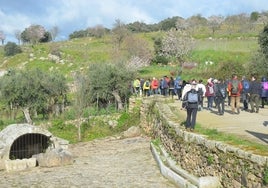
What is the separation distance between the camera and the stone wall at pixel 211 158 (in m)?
9.27

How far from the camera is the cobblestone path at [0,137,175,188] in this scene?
15.2 meters

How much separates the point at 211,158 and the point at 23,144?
15247 millimetres

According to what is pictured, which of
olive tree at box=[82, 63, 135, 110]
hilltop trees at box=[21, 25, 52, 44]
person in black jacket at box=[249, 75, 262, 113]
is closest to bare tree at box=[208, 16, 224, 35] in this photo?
hilltop trees at box=[21, 25, 52, 44]

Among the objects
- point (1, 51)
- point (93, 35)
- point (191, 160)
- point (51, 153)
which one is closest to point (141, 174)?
point (191, 160)

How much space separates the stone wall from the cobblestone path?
3.84 feet

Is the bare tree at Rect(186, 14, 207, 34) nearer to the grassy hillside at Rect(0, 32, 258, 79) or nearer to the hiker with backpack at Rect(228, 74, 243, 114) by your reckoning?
the grassy hillside at Rect(0, 32, 258, 79)

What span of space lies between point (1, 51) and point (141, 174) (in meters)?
77.6

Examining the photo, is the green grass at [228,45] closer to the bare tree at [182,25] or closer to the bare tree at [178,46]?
the bare tree at [178,46]

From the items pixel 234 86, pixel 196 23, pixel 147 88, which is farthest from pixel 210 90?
pixel 196 23

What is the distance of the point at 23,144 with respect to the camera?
2409cm

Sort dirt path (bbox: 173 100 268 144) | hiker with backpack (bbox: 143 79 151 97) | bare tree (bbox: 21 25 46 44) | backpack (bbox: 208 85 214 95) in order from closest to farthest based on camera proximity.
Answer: dirt path (bbox: 173 100 268 144), backpack (bbox: 208 85 214 95), hiker with backpack (bbox: 143 79 151 97), bare tree (bbox: 21 25 46 44)

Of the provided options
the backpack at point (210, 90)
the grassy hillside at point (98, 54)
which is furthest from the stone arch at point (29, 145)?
the grassy hillside at point (98, 54)

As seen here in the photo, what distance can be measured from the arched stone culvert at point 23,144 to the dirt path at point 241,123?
23.3ft

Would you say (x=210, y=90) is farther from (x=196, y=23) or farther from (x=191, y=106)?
(x=196, y=23)
